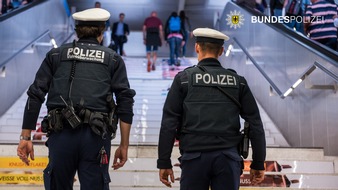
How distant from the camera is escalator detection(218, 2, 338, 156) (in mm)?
4633

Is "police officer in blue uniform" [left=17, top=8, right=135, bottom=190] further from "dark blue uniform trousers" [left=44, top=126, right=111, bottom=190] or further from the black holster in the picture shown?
the black holster

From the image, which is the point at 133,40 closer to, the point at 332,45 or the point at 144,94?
the point at 144,94

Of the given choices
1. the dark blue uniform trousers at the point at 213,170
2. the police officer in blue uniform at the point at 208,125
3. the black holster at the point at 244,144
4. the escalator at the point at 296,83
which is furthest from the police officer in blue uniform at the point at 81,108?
the escalator at the point at 296,83

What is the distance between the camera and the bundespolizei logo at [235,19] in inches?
375

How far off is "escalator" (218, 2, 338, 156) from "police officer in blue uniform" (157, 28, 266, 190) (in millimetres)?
2017

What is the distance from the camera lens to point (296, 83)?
5.12 m

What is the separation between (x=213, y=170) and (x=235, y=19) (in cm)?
806

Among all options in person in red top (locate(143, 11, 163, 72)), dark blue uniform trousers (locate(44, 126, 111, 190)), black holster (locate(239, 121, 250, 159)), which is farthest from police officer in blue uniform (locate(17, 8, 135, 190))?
person in red top (locate(143, 11, 163, 72))

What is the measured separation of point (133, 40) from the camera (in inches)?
645

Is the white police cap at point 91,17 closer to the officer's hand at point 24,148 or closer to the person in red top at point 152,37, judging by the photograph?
the officer's hand at point 24,148

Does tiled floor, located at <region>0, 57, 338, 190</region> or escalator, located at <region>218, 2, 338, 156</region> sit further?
escalator, located at <region>218, 2, 338, 156</region>

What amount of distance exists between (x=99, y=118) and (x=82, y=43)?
19.3 inches

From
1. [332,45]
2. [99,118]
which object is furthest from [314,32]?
[99,118]

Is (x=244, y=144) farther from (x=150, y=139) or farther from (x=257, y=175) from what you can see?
(x=150, y=139)
